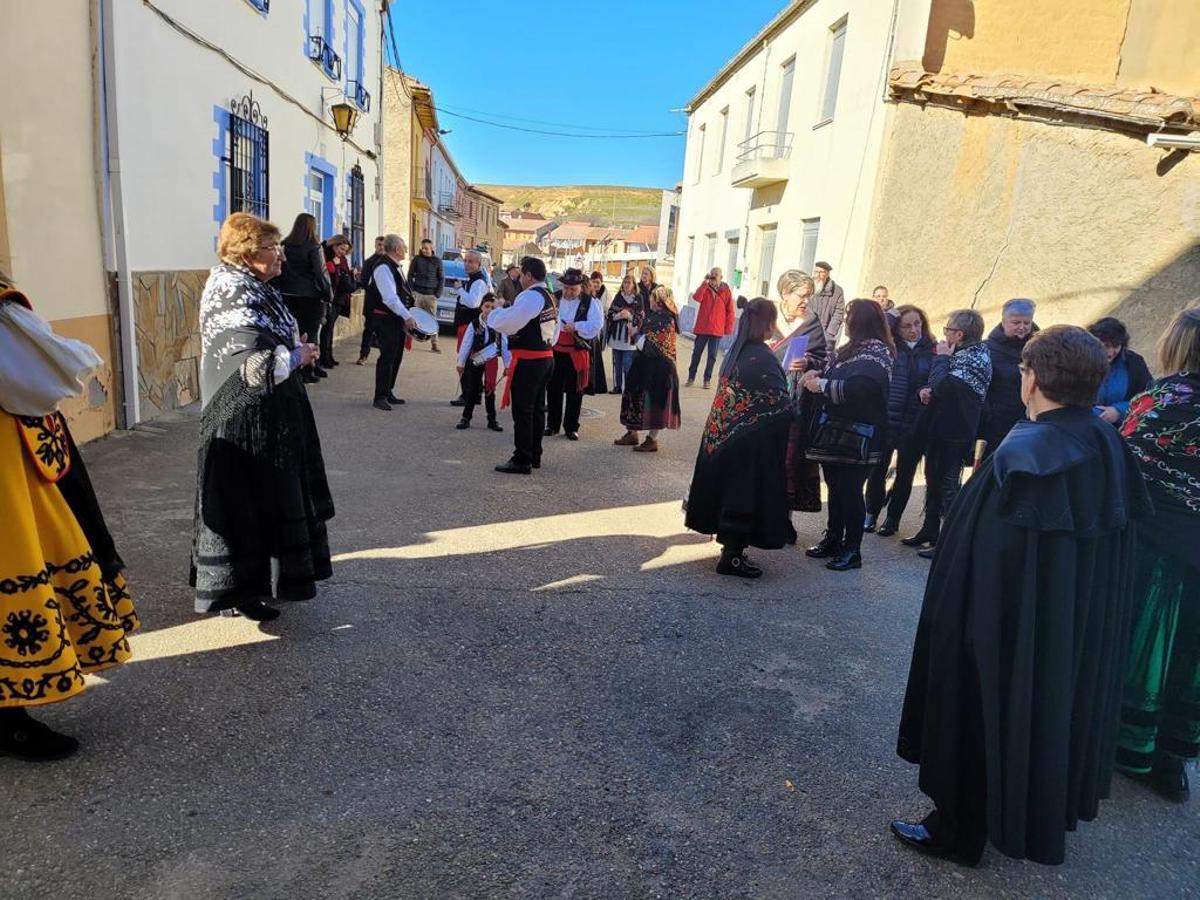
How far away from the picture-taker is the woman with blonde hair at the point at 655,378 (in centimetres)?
787

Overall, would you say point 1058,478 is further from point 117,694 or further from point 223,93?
point 223,93

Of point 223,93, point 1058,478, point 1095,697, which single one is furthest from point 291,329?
point 223,93

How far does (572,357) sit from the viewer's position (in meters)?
7.96

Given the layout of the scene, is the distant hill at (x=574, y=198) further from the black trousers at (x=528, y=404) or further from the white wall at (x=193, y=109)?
the black trousers at (x=528, y=404)

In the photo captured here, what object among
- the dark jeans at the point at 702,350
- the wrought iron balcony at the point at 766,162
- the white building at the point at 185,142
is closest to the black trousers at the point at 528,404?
the white building at the point at 185,142

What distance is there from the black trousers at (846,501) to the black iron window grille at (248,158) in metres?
7.47

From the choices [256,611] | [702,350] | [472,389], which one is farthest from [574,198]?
[256,611]

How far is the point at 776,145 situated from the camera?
15.6 m

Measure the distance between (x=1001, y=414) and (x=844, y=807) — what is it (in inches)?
143

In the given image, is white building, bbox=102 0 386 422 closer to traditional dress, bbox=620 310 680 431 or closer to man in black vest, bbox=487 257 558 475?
man in black vest, bbox=487 257 558 475

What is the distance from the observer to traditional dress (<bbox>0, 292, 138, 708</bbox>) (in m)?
2.43

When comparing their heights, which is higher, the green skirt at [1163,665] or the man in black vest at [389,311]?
the man in black vest at [389,311]

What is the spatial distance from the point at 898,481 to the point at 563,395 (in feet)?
12.4

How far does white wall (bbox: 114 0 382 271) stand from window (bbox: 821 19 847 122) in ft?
27.3
